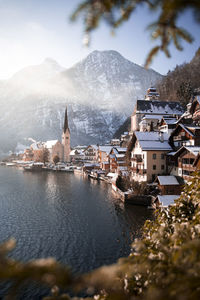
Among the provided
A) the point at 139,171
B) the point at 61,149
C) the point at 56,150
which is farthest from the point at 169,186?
the point at 61,149

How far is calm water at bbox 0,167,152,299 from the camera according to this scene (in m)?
17.8

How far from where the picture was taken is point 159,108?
73312 millimetres

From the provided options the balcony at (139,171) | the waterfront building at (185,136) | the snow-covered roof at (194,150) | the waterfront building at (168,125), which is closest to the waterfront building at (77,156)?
the waterfront building at (168,125)

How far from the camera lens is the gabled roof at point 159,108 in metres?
71.9

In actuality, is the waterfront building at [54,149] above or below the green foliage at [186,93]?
below

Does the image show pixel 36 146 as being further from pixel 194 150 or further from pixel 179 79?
pixel 194 150

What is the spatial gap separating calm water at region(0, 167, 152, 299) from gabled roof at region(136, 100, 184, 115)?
4472cm

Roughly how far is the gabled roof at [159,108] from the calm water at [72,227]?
44725 millimetres

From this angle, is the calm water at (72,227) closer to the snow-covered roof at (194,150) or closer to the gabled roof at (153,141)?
the snow-covered roof at (194,150)

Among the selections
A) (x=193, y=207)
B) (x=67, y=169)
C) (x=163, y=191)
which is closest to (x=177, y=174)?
(x=163, y=191)

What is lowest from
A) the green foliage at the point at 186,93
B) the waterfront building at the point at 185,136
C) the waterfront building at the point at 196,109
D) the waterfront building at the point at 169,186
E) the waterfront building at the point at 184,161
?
the waterfront building at the point at 169,186

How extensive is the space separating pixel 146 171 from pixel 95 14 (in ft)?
118

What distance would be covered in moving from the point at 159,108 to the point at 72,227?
6232 cm

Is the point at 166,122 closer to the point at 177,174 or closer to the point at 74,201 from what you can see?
the point at 177,174
